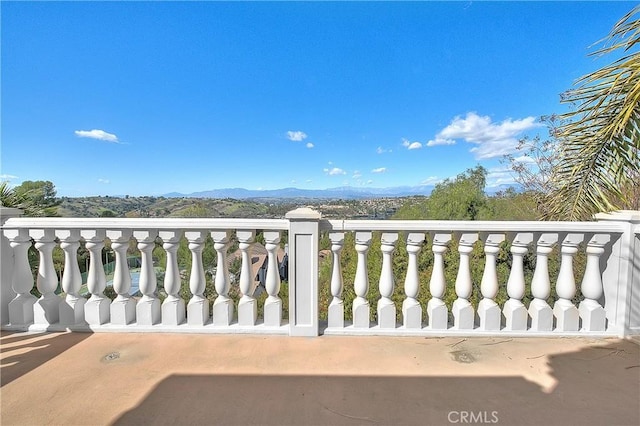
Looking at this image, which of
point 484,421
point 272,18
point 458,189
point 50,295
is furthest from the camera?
point 458,189

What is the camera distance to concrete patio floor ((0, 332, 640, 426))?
5.02 feet

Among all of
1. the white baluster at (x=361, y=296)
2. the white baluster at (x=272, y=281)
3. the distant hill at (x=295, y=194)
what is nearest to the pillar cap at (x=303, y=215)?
the white baluster at (x=272, y=281)

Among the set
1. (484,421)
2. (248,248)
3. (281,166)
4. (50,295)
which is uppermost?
(281,166)

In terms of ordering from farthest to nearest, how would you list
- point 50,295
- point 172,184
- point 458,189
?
1. point 172,184
2. point 458,189
3. point 50,295

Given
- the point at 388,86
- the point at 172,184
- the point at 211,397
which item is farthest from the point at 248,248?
the point at 172,184

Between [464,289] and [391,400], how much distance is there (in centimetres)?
116

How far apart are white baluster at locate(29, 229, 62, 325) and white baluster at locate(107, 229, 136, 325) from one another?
0.56 m

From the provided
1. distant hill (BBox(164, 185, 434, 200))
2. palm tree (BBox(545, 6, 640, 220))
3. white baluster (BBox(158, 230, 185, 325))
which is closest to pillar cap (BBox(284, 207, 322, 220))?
white baluster (BBox(158, 230, 185, 325))

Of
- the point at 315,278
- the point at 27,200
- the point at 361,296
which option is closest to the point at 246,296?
the point at 315,278

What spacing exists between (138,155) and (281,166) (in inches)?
563

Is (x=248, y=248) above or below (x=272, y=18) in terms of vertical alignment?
below

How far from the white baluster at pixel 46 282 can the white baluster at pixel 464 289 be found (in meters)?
3.49

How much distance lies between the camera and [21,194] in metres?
6.34

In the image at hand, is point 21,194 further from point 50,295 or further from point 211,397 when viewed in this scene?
point 211,397
